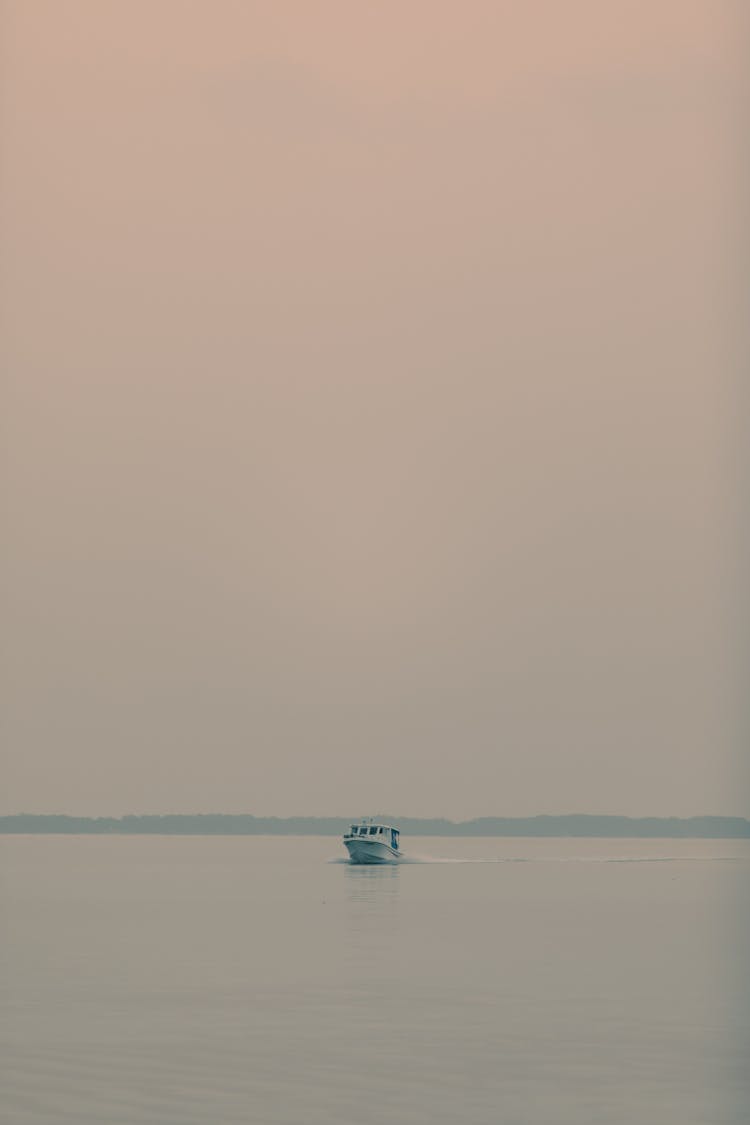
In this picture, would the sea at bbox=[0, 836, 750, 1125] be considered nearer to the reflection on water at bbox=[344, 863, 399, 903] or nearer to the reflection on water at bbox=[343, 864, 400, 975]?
the reflection on water at bbox=[343, 864, 400, 975]

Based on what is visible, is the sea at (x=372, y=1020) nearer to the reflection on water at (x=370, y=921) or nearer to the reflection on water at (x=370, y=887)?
the reflection on water at (x=370, y=921)

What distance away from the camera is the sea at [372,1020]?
139 ft

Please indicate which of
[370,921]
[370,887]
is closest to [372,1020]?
[370,921]

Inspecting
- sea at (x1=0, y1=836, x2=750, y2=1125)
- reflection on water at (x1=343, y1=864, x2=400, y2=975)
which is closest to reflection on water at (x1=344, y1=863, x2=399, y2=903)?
reflection on water at (x1=343, y1=864, x2=400, y2=975)

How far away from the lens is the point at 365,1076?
46375 mm

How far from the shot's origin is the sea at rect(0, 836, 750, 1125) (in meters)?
42.4

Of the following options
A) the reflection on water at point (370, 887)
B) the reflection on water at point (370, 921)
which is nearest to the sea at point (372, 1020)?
the reflection on water at point (370, 921)

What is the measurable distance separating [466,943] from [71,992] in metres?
32.4

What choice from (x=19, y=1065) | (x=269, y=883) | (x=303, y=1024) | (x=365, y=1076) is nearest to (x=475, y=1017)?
(x=303, y=1024)

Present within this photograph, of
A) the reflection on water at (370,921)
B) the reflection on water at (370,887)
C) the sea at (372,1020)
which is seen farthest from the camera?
the reflection on water at (370,887)

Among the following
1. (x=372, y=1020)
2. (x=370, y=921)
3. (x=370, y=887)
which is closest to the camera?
(x=372, y=1020)

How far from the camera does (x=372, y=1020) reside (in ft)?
190

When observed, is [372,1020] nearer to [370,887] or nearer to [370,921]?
[370,921]

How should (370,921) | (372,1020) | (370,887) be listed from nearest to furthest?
(372,1020)
(370,921)
(370,887)
